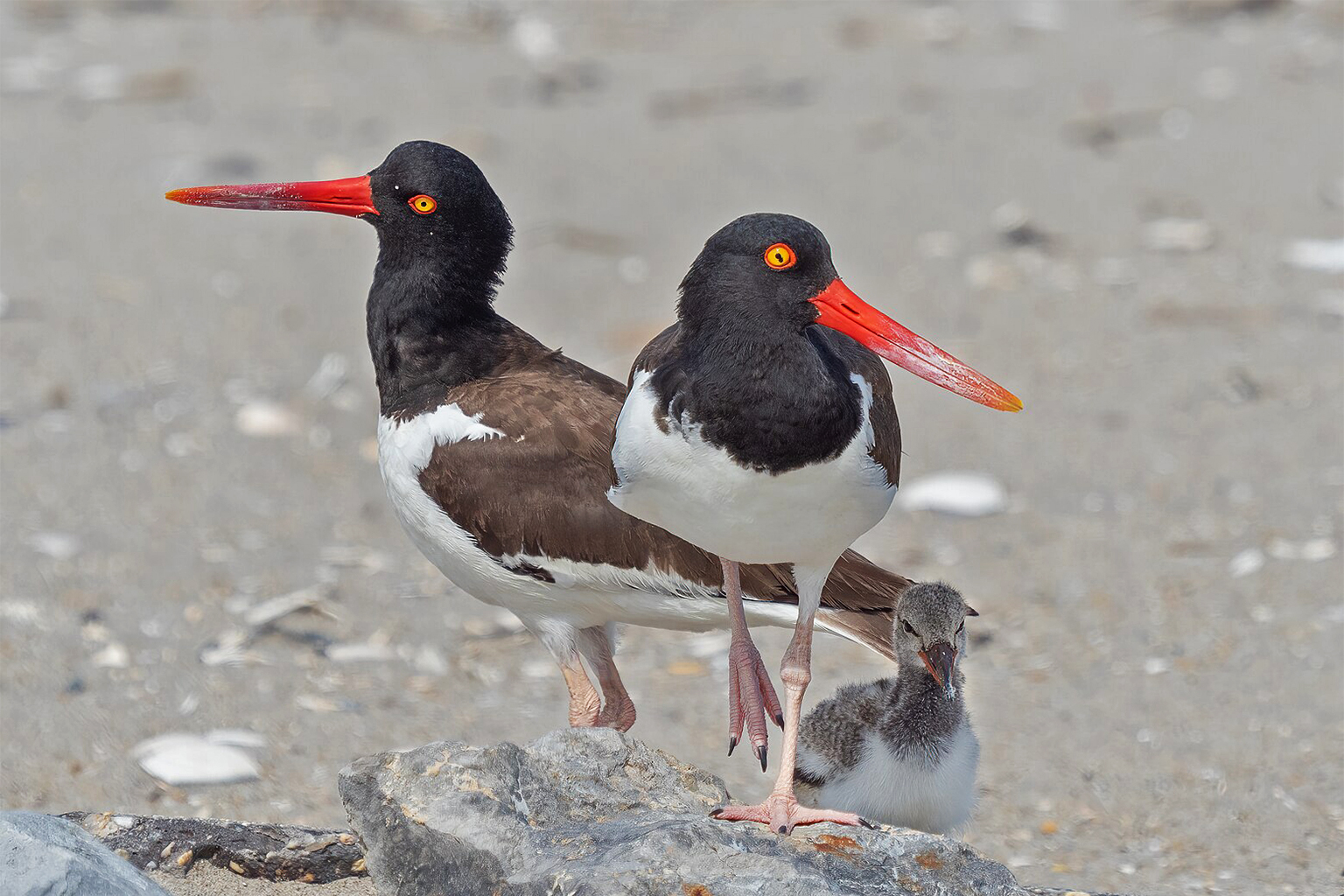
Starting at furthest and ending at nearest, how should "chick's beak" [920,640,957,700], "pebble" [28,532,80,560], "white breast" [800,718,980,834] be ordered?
"pebble" [28,532,80,560] < "white breast" [800,718,980,834] < "chick's beak" [920,640,957,700]

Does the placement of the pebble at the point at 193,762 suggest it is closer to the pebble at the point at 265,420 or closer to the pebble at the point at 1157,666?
the pebble at the point at 265,420

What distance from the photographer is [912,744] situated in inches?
164

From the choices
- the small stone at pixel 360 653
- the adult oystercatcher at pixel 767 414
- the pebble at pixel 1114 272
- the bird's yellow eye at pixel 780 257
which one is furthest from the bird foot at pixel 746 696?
the pebble at pixel 1114 272

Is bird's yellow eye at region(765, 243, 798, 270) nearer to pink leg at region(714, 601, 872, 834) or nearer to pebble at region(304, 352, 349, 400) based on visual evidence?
pink leg at region(714, 601, 872, 834)

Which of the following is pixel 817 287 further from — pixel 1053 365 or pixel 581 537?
pixel 1053 365

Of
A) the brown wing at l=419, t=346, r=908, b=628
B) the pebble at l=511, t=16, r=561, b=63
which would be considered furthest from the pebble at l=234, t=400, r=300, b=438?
the pebble at l=511, t=16, r=561, b=63

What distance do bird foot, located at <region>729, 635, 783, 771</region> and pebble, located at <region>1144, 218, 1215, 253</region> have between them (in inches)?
221

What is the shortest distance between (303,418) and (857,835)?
428cm

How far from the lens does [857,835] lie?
347 cm

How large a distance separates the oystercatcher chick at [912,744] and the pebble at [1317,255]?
204 inches

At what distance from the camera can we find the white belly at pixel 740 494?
3401 millimetres

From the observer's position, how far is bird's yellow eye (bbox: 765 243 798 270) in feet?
11.4

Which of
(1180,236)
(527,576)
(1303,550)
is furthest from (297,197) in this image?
(1180,236)

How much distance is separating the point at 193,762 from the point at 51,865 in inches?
69.4
